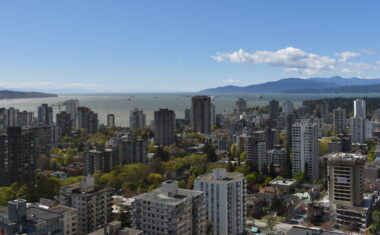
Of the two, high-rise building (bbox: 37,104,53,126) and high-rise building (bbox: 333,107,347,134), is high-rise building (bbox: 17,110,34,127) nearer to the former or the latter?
high-rise building (bbox: 37,104,53,126)

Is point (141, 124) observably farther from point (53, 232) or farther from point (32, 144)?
point (53, 232)

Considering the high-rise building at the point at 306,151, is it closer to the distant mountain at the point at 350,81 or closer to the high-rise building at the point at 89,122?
the high-rise building at the point at 89,122

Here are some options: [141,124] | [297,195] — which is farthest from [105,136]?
[297,195]

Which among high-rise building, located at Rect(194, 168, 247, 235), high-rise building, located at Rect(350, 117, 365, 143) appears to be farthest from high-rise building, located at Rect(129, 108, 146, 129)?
high-rise building, located at Rect(194, 168, 247, 235)

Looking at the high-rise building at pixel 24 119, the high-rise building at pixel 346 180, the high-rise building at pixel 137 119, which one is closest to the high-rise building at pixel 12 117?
the high-rise building at pixel 24 119

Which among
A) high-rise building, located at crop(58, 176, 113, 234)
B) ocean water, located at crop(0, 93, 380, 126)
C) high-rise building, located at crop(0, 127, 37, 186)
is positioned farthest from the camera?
ocean water, located at crop(0, 93, 380, 126)
